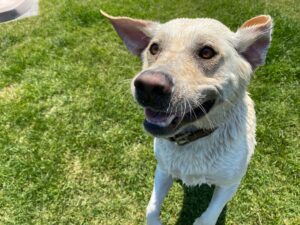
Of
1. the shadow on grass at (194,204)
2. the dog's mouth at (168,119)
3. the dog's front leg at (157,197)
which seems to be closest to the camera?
the dog's mouth at (168,119)

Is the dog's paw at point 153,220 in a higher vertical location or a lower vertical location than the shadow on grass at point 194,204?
higher

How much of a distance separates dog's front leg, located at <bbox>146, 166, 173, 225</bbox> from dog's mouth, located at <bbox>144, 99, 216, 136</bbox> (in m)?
0.89

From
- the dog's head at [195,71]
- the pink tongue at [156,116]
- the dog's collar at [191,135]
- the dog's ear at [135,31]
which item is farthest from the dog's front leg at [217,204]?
the dog's ear at [135,31]

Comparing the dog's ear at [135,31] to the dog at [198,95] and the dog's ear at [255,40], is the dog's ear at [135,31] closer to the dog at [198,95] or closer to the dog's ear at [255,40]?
the dog at [198,95]

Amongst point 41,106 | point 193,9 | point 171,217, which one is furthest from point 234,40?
point 193,9

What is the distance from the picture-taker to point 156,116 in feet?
8.94

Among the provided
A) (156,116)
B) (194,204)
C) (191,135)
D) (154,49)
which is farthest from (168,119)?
(194,204)

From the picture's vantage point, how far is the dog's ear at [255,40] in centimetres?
296

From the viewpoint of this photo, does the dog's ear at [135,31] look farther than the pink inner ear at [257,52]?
Yes

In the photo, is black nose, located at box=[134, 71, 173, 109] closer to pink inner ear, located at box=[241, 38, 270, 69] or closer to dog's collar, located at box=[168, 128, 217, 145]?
dog's collar, located at box=[168, 128, 217, 145]

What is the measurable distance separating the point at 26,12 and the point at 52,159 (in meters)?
3.01

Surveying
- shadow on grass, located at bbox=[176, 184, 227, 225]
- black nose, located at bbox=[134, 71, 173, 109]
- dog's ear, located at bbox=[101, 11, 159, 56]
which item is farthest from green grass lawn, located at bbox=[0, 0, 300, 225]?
black nose, located at bbox=[134, 71, 173, 109]

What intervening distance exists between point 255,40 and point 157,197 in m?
1.48

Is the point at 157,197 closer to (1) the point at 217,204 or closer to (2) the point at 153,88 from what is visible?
(1) the point at 217,204
